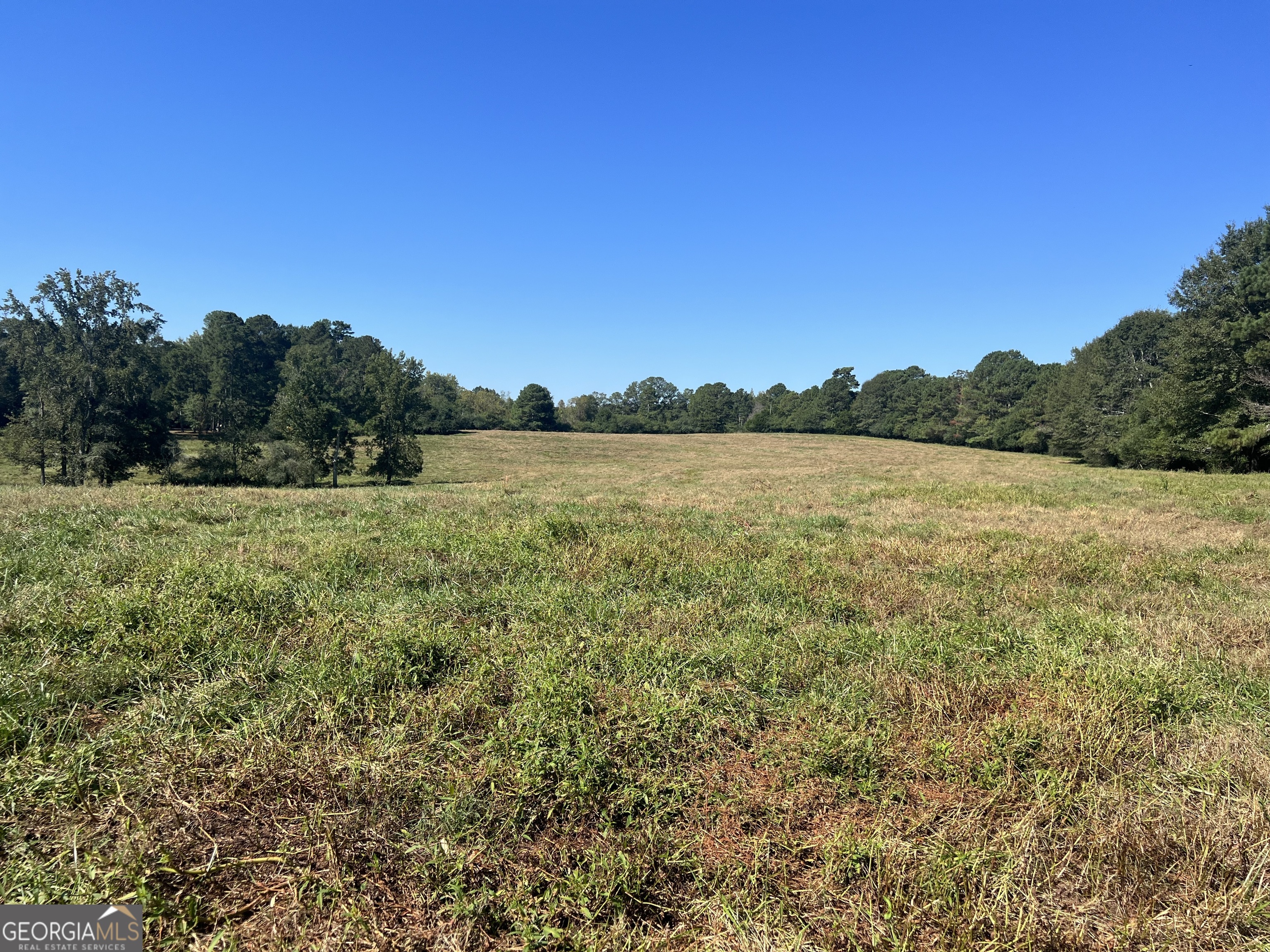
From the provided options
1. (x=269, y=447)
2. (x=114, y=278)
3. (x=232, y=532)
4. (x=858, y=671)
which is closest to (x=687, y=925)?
(x=858, y=671)

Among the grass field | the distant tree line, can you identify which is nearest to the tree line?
the distant tree line

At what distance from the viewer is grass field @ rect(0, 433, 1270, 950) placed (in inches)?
96.7

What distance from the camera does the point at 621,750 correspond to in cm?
356

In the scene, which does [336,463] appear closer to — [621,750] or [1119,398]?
[621,750]

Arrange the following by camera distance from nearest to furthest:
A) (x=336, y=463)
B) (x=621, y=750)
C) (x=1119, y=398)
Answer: (x=621, y=750) < (x=336, y=463) < (x=1119, y=398)

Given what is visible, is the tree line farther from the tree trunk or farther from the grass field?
the grass field

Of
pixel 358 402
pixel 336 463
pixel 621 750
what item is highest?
pixel 358 402

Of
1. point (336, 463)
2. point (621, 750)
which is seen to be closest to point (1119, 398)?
point (621, 750)

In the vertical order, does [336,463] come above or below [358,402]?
below

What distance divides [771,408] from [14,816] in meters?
116

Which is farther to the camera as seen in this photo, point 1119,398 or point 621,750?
point 1119,398

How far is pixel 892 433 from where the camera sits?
92.0 meters

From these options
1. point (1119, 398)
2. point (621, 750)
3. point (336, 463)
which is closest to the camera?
point (621, 750)

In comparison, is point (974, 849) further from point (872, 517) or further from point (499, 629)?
point (872, 517)
